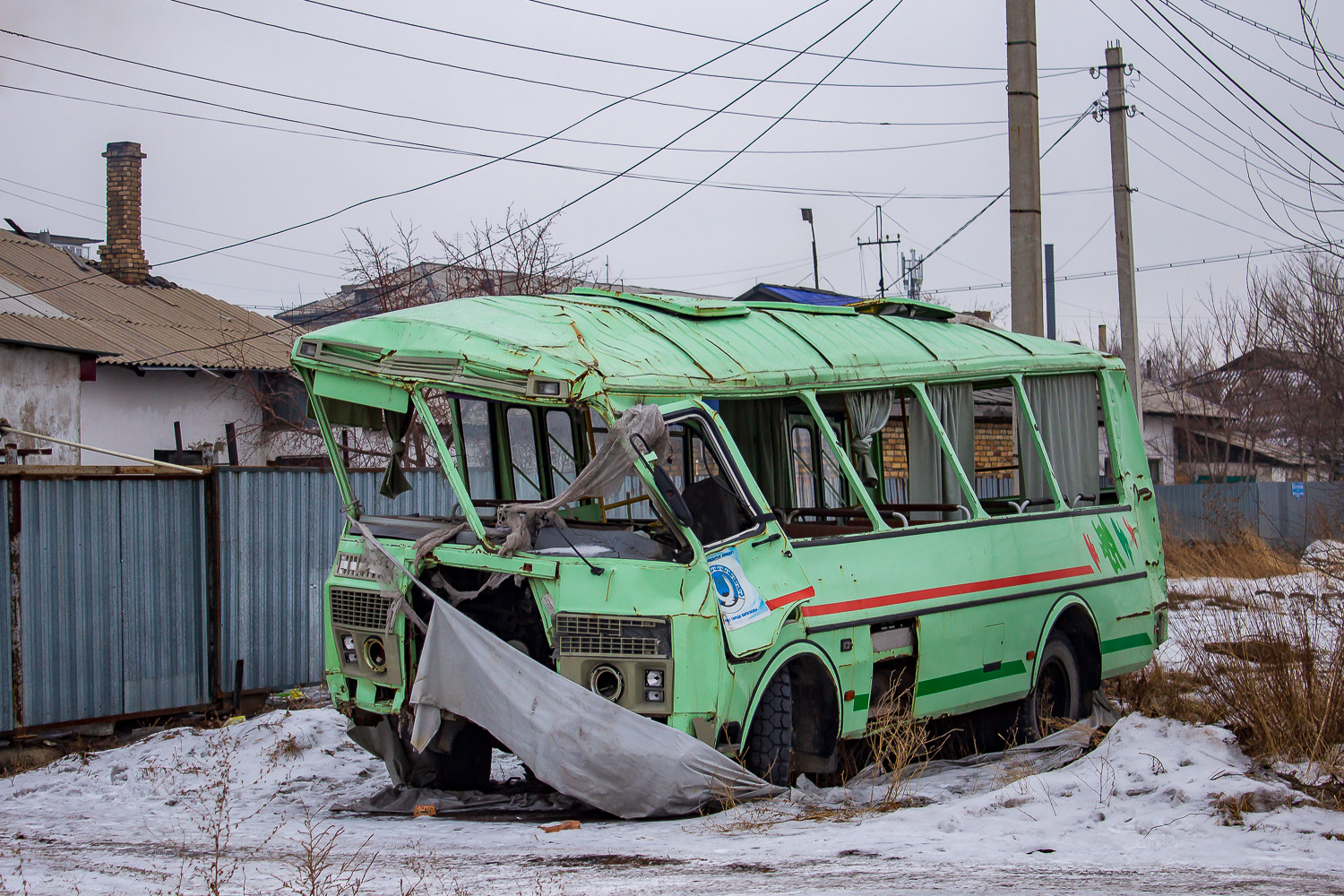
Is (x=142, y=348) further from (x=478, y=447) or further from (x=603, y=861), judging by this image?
(x=603, y=861)

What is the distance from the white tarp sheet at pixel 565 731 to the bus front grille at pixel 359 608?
0.46 metres

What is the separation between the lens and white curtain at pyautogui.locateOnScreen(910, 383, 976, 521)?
9.09 metres

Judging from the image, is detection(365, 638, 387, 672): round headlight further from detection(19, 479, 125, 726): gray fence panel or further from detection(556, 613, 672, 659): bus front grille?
detection(19, 479, 125, 726): gray fence panel

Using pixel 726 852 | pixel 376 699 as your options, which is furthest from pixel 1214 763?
pixel 376 699

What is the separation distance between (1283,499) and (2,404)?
2542 centimetres

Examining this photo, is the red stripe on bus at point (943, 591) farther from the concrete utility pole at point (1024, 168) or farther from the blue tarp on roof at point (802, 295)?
the concrete utility pole at point (1024, 168)

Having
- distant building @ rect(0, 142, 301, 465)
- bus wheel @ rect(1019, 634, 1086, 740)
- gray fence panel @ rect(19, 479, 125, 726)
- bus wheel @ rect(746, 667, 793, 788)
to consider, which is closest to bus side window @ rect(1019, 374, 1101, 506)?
bus wheel @ rect(1019, 634, 1086, 740)

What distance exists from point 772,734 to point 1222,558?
47.5 feet

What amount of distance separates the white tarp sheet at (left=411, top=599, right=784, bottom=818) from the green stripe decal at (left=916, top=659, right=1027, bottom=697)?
1684 mm

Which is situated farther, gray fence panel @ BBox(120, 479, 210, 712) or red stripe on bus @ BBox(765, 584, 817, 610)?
gray fence panel @ BBox(120, 479, 210, 712)

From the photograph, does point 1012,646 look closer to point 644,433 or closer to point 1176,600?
point 644,433

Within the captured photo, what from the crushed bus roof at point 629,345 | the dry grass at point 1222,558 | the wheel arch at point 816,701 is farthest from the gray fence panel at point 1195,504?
the wheel arch at point 816,701

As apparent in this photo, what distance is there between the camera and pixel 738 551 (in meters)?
6.77

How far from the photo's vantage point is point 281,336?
28422 millimetres
